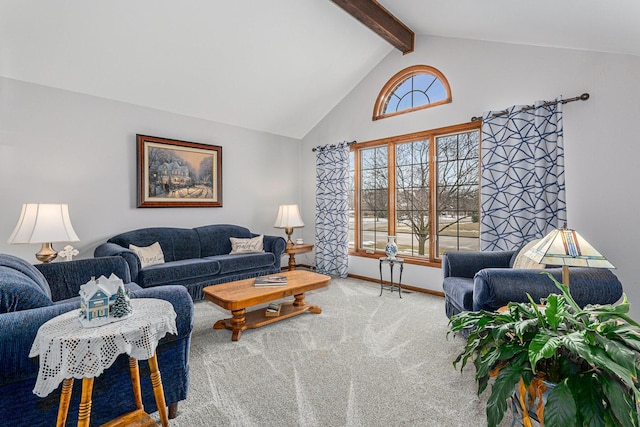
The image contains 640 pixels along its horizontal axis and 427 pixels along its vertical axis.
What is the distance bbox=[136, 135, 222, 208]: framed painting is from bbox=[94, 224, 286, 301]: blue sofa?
41cm

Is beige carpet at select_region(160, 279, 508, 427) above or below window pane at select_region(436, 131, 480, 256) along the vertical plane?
below

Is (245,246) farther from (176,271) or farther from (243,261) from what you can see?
(176,271)

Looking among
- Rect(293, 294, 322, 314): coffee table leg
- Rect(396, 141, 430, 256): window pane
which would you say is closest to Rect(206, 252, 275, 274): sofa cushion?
Rect(293, 294, 322, 314): coffee table leg

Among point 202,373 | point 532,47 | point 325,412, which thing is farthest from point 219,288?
point 532,47

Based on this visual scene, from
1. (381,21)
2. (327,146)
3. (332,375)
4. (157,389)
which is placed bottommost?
(332,375)

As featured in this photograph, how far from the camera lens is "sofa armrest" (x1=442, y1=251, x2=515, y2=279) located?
2926 mm

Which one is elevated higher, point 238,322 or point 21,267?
point 21,267

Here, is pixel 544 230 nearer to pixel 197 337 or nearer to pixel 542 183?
pixel 542 183

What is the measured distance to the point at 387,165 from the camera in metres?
4.67

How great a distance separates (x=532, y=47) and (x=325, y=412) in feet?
12.8

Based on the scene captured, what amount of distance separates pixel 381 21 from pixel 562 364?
3.85 m

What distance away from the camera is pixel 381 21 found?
365cm

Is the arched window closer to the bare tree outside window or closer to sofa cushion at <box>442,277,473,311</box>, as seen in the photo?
the bare tree outside window

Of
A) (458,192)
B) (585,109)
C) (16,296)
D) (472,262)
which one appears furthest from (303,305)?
(585,109)
